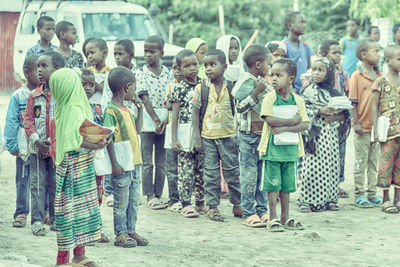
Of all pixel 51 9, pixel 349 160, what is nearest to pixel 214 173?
pixel 349 160

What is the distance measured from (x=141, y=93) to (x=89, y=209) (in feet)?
8.58

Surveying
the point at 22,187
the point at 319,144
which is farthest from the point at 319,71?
the point at 22,187

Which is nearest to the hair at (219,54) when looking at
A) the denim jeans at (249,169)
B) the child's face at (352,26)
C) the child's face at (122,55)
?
the denim jeans at (249,169)

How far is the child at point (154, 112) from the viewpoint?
7996 millimetres

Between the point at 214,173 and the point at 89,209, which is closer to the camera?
the point at 89,209

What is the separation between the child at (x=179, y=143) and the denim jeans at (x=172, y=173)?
0.24 meters

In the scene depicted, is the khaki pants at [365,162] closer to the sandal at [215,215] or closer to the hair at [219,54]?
the sandal at [215,215]

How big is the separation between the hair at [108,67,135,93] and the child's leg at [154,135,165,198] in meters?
2.16

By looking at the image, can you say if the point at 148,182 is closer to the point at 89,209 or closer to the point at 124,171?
the point at 124,171

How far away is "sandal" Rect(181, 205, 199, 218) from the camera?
7.55 meters

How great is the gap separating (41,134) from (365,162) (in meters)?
3.96

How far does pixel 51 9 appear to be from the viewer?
1622cm

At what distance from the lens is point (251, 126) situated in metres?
7.21

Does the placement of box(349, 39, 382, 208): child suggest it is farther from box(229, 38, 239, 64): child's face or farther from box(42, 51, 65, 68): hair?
box(42, 51, 65, 68): hair
